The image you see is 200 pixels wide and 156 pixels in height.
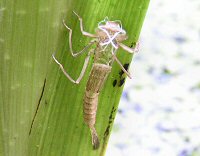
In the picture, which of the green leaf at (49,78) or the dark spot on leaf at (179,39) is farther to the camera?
the dark spot on leaf at (179,39)

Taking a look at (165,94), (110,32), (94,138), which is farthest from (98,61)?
(165,94)

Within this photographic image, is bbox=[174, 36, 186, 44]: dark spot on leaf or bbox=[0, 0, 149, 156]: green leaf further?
bbox=[174, 36, 186, 44]: dark spot on leaf

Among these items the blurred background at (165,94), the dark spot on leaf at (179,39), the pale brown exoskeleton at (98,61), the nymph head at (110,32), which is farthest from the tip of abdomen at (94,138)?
the dark spot on leaf at (179,39)

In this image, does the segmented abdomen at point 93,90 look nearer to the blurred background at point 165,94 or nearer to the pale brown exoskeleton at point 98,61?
the pale brown exoskeleton at point 98,61

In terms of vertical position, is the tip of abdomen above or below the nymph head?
below

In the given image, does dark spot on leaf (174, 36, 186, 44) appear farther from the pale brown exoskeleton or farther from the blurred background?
the pale brown exoskeleton

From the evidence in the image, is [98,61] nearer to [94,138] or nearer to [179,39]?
[94,138]

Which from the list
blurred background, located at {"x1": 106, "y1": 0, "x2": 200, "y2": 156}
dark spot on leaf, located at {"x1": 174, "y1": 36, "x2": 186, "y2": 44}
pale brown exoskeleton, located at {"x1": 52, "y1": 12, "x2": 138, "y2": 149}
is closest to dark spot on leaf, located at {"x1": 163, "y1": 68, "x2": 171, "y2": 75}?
blurred background, located at {"x1": 106, "y1": 0, "x2": 200, "y2": 156}

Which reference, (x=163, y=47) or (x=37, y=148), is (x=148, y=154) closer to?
(x=163, y=47)

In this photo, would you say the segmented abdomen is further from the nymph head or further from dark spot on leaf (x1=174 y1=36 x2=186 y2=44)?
dark spot on leaf (x1=174 y1=36 x2=186 y2=44)
